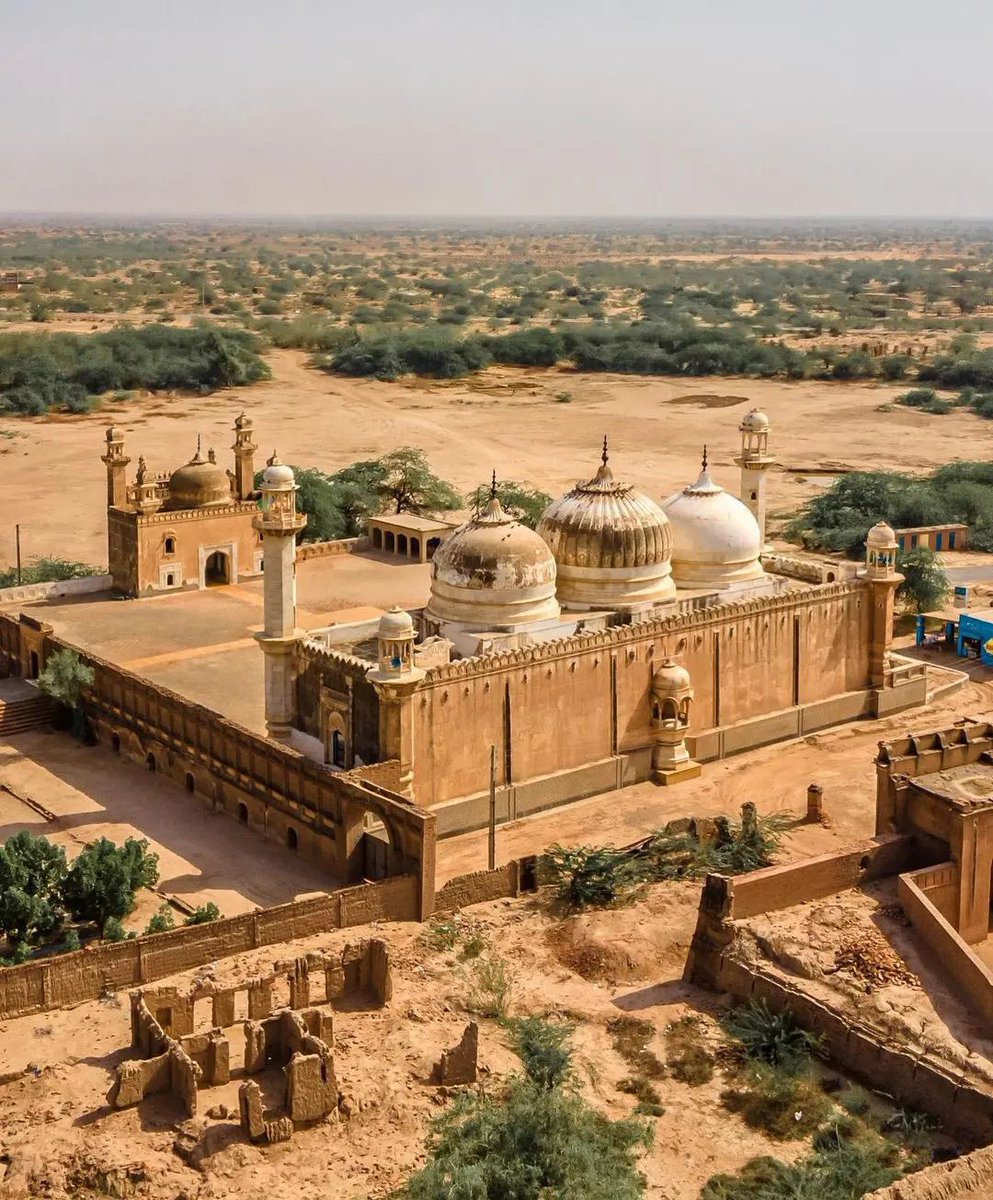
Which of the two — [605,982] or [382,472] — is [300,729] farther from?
[382,472]

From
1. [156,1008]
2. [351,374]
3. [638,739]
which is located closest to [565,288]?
[351,374]

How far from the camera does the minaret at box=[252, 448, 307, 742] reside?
26.8m

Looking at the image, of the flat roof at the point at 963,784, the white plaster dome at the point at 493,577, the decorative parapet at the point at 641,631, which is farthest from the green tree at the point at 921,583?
the flat roof at the point at 963,784

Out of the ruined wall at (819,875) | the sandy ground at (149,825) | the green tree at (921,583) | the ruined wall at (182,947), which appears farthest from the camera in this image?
the green tree at (921,583)

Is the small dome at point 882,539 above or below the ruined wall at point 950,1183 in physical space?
above

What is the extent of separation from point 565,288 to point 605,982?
436 ft

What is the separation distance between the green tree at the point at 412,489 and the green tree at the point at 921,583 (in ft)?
52.8

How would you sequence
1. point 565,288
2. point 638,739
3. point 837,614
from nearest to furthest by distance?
point 638,739 → point 837,614 → point 565,288

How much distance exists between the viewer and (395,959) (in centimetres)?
2094

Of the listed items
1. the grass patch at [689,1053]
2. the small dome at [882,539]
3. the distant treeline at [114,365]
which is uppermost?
the distant treeline at [114,365]

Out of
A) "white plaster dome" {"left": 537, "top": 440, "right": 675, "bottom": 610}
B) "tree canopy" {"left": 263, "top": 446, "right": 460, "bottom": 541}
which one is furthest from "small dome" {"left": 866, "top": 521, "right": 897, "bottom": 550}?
"tree canopy" {"left": 263, "top": 446, "right": 460, "bottom": 541}

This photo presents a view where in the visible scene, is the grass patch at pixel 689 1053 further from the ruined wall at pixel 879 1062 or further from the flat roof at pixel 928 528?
the flat roof at pixel 928 528

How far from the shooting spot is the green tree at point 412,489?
50406mm

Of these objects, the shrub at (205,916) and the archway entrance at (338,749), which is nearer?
the shrub at (205,916)
